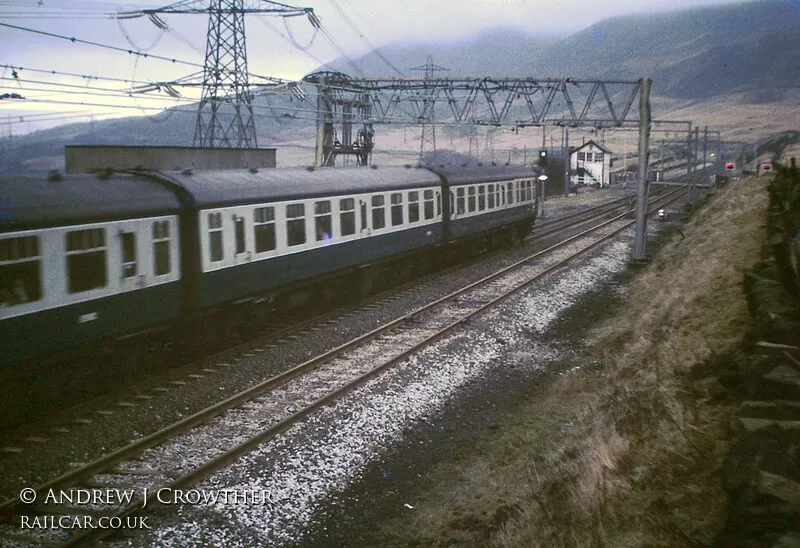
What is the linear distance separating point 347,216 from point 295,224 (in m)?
2.32

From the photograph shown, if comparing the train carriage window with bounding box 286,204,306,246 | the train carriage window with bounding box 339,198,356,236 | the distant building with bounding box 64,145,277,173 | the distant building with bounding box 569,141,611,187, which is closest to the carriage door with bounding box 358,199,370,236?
the train carriage window with bounding box 339,198,356,236

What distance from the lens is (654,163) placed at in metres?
97.8

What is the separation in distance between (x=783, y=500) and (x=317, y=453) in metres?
5.64

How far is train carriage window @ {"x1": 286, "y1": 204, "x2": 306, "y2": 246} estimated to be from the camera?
14.9 metres

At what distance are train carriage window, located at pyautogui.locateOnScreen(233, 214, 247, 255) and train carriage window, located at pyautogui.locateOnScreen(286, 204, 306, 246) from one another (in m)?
1.50

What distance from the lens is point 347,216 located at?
17250mm

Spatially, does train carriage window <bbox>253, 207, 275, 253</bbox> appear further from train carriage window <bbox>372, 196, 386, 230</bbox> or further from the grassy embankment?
the grassy embankment

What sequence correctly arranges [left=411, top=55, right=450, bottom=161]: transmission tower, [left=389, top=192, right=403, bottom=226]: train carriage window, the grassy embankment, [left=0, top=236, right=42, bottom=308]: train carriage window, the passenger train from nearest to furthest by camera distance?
the grassy embankment < [left=0, top=236, right=42, bottom=308]: train carriage window < the passenger train < [left=389, top=192, right=403, bottom=226]: train carriage window < [left=411, top=55, right=450, bottom=161]: transmission tower

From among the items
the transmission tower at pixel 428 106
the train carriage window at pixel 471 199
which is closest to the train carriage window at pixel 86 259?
the train carriage window at pixel 471 199

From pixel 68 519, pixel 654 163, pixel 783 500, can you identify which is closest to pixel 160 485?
pixel 68 519

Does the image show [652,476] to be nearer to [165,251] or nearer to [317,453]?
[317,453]

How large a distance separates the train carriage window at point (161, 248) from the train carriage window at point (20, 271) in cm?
223

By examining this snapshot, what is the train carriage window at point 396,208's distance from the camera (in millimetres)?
19453

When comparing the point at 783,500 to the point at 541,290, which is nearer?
the point at 783,500
